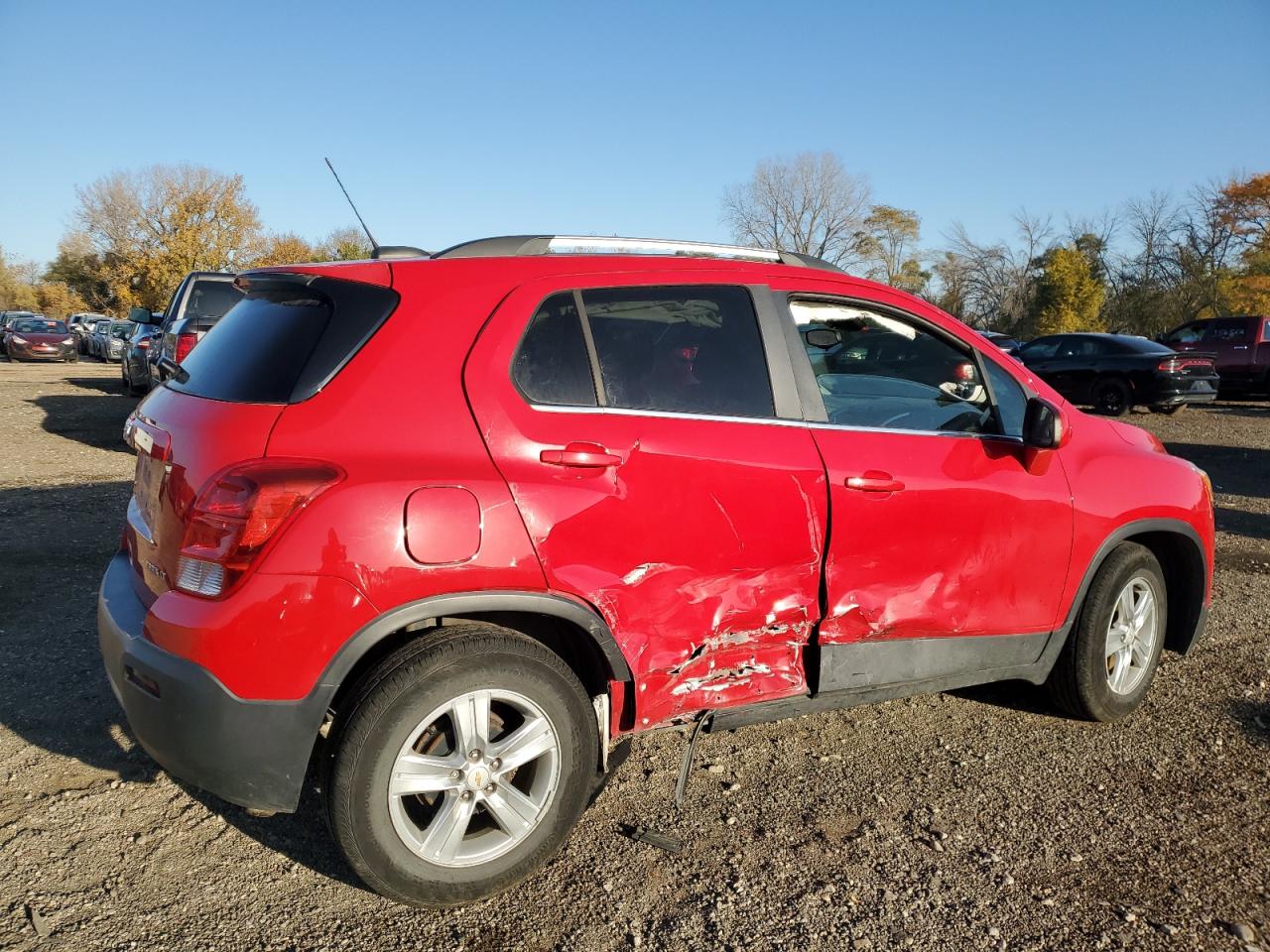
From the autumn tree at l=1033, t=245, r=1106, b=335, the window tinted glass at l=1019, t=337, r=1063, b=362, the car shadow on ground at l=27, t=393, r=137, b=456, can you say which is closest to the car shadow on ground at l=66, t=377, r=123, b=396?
the car shadow on ground at l=27, t=393, r=137, b=456

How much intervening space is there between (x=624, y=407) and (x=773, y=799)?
5.20ft

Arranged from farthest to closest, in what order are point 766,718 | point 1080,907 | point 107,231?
point 107,231
point 766,718
point 1080,907

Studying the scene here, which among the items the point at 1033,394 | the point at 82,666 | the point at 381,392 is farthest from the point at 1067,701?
the point at 82,666

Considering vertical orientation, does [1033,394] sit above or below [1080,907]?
above

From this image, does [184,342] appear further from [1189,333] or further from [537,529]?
[1189,333]

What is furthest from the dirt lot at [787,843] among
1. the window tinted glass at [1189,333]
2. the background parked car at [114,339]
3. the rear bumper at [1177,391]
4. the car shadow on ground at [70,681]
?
the background parked car at [114,339]

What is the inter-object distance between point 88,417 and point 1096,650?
15.0m

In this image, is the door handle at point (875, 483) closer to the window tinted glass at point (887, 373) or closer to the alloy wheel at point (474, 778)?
the window tinted glass at point (887, 373)

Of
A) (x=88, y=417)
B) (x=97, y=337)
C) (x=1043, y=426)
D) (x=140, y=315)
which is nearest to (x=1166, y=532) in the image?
(x=1043, y=426)

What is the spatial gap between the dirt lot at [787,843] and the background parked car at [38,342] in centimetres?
3516

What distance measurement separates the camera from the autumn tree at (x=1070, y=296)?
4016cm

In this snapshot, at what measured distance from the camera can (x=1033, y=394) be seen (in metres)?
3.77

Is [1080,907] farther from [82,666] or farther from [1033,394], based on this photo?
→ [82,666]

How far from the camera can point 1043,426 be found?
3.53 m
